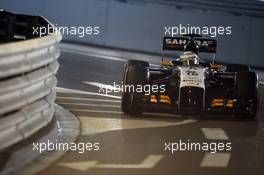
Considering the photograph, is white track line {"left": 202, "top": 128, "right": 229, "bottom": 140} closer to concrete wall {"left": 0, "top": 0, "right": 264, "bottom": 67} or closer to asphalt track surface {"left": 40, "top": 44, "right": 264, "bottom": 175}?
asphalt track surface {"left": 40, "top": 44, "right": 264, "bottom": 175}

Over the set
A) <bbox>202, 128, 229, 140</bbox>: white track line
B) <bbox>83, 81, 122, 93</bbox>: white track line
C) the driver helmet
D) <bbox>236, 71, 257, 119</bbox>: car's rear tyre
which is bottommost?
<bbox>83, 81, 122, 93</bbox>: white track line

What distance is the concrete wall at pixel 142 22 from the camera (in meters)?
17.8

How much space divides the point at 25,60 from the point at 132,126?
8.05 feet

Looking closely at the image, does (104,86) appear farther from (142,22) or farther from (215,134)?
(142,22)

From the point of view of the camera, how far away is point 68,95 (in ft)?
35.8

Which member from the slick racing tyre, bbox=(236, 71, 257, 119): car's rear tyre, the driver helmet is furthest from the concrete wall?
the slick racing tyre

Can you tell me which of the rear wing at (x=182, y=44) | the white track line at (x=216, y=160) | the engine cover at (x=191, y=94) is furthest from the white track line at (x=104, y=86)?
the white track line at (x=216, y=160)

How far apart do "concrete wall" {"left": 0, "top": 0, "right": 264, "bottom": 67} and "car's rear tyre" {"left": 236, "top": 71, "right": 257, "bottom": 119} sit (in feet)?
26.5

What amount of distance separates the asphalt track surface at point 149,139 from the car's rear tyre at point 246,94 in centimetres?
16

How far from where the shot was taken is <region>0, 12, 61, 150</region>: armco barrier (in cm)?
604

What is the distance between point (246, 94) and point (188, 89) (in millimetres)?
937

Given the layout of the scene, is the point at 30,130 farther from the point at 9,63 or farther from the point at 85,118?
the point at 85,118

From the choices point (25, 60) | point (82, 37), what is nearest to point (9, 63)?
point (25, 60)

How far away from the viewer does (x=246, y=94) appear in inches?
375
